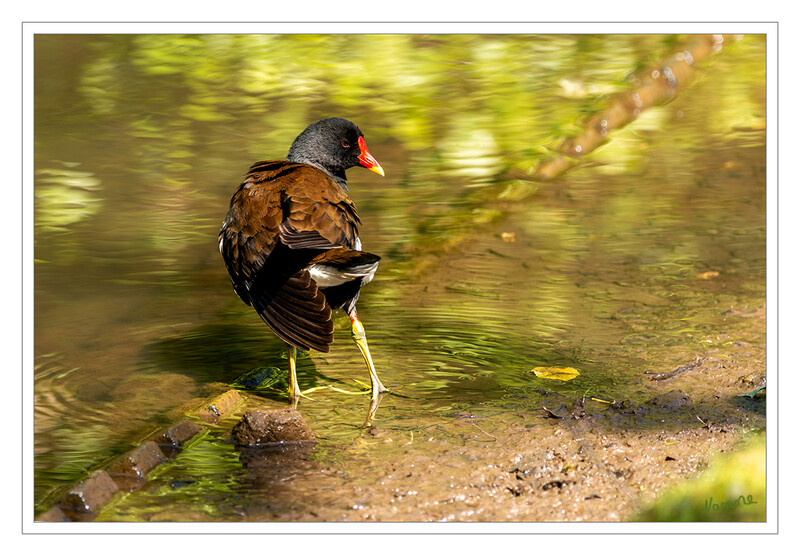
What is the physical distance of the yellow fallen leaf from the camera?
4.33 meters

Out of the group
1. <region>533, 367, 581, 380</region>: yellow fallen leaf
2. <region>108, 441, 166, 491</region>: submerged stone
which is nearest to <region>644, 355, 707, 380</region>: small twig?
<region>533, 367, 581, 380</region>: yellow fallen leaf

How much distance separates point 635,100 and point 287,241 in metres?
6.90

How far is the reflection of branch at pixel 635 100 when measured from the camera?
8.59m

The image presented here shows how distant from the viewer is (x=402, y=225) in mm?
7160

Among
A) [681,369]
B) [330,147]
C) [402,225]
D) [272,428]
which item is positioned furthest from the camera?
[402,225]

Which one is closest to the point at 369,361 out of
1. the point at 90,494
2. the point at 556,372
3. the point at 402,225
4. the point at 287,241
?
the point at 287,241

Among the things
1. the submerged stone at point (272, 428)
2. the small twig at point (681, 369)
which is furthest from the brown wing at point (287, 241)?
the small twig at point (681, 369)

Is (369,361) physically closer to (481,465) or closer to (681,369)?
(481,465)

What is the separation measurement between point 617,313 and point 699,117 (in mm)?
4880

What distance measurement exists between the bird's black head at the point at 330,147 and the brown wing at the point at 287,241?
0.69m

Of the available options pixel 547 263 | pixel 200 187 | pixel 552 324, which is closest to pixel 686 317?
pixel 552 324

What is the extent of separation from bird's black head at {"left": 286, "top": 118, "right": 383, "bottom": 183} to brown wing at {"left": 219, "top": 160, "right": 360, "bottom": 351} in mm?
689

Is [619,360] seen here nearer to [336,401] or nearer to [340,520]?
[336,401]

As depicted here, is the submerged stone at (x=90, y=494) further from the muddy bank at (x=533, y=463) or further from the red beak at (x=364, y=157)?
the red beak at (x=364, y=157)
